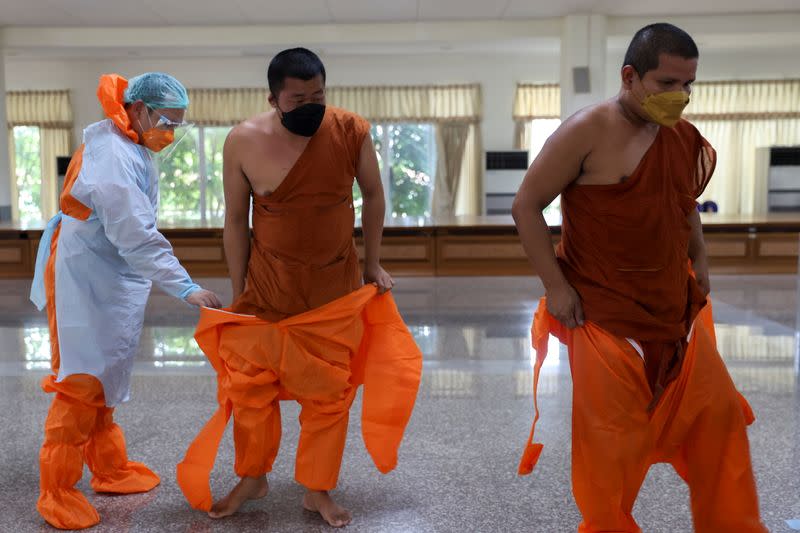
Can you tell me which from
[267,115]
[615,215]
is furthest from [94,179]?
[615,215]

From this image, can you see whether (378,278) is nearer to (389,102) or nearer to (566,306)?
(566,306)

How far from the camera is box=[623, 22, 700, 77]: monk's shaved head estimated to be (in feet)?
4.55

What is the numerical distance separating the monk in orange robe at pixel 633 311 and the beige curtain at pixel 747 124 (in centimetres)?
1004

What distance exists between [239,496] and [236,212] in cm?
73

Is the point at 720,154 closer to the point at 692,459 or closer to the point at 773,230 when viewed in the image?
the point at 773,230

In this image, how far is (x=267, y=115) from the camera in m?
1.93

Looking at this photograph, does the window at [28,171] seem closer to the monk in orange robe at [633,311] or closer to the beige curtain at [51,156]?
the beige curtain at [51,156]

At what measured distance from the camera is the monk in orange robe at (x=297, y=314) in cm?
186

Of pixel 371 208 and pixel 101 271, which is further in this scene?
pixel 371 208

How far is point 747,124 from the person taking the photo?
10984 mm

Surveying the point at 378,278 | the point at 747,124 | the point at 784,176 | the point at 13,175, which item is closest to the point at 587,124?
the point at 378,278

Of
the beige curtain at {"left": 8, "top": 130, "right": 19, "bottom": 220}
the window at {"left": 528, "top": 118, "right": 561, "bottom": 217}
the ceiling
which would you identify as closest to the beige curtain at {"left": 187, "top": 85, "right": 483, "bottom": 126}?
the window at {"left": 528, "top": 118, "right": 561, "bottom": 217}

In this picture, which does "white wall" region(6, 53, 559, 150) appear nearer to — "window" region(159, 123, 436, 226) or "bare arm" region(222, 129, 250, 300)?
"window" region(159, 123, 436, 226)

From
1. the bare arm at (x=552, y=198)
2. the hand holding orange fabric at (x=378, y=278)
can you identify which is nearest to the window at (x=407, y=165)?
the hand holding orange fabric at (x=378, y=278)
